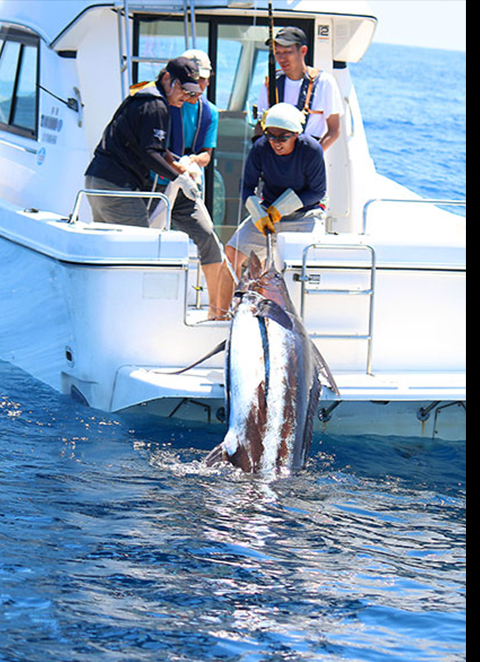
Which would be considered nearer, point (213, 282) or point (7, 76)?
point (213, 282)

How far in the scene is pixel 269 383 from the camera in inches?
223

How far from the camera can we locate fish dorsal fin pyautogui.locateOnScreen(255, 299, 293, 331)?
5922mm

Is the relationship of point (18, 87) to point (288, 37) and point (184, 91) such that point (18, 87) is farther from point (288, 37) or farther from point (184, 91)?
point (288, 37)

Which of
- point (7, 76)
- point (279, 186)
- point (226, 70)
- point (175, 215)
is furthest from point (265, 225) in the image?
point (7, 76)

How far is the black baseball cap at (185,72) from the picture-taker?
660 centimetres

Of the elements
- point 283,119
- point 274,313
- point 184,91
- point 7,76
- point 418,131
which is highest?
point 418,131

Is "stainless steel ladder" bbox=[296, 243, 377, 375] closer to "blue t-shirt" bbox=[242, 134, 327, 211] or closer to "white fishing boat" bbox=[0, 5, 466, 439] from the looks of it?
"white fishing boat" bbox=[0, 5, 466, 439]

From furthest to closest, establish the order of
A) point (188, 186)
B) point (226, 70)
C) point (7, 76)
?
point (7, 76)
point (226, 70)
point (188, 186)

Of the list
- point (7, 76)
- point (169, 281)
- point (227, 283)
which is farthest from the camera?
point (7, 76)

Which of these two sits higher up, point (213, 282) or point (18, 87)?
point (18, 87)

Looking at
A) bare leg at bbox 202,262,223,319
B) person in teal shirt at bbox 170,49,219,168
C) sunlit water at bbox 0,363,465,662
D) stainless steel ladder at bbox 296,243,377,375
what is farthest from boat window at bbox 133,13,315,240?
sunlit water at bbox 0,363,465,662

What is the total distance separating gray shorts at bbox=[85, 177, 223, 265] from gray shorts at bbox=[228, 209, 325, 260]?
0.15 meters

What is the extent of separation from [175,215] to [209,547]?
114 inches

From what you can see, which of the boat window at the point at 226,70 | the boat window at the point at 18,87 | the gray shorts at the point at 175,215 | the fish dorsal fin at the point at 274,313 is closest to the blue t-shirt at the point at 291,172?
the gray shorts at the point at 175,215
